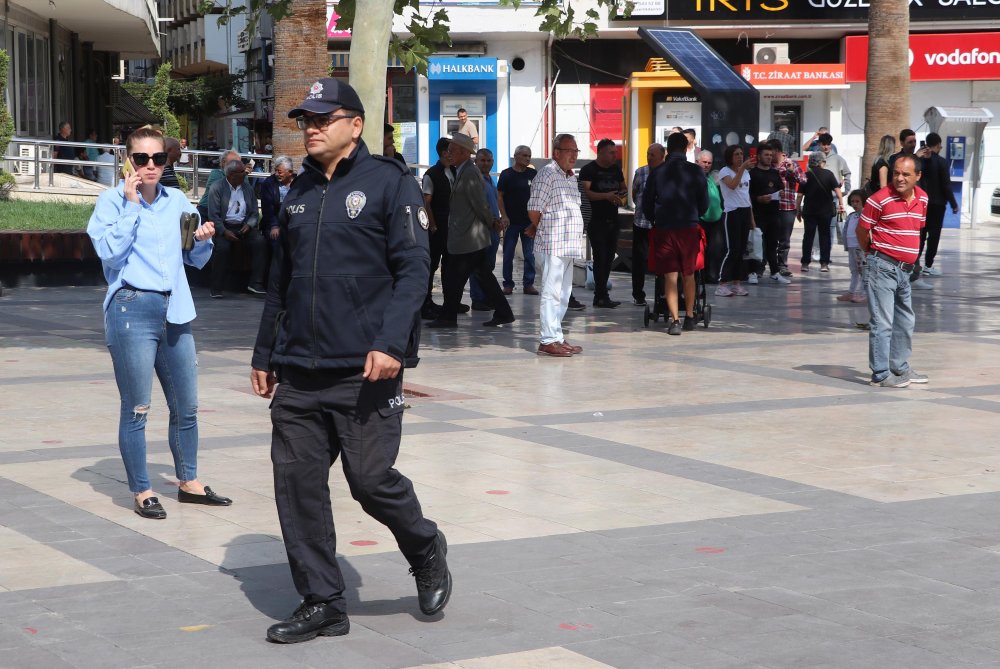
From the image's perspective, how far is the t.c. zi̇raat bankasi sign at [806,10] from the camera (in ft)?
114

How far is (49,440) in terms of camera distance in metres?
8.60

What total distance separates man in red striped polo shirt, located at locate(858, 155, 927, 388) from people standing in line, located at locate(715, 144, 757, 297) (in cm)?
663

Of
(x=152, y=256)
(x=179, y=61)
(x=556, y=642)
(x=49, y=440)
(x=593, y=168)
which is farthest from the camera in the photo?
(x=179, y=61)

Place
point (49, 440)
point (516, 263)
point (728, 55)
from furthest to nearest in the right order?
point (728, 55), point (516, 263), point (49, 440)

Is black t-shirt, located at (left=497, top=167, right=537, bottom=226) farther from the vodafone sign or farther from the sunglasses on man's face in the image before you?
the vodafone sign

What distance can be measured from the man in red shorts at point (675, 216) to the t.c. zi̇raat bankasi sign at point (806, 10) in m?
21.8

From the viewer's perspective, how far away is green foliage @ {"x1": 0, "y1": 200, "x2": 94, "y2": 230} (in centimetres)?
2019

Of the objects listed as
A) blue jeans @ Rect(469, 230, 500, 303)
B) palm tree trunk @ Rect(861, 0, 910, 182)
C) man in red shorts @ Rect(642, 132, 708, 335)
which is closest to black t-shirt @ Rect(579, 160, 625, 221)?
blue jeans @ Rect(469, 230, 500, 303)

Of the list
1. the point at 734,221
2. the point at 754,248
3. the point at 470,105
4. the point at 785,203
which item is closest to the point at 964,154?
the point at 470,105

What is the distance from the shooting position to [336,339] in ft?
16.6

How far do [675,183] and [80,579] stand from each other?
344 inches

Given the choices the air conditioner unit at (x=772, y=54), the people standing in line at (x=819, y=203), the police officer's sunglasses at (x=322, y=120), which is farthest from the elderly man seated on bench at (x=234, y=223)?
the air conditioner unit at (x=772, y=54)

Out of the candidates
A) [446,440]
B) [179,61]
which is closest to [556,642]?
[446,440]

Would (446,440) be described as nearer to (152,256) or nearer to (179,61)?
(152,256)
